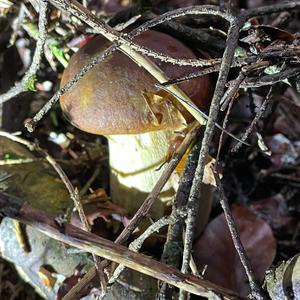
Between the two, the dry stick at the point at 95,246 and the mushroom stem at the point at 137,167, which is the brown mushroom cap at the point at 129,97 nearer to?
the mushroom stem at the point at 137,167

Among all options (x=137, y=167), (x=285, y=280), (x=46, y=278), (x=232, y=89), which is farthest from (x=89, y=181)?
(x=285, y=280)

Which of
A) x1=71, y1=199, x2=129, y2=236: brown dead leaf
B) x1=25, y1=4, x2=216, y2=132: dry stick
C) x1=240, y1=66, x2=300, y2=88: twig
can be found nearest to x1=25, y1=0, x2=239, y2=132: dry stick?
x1=25, y1=4, x2=216, y2=132: dry stick

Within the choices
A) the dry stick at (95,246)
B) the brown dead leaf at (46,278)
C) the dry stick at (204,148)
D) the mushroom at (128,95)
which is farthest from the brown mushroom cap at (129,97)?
the brown dead leaf at (46,278)

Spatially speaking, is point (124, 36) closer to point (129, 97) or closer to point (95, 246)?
point (129, 97)

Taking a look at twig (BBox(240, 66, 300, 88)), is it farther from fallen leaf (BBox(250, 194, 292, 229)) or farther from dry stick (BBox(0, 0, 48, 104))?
fallen leaf (BBox(250, 194, 292, 229))

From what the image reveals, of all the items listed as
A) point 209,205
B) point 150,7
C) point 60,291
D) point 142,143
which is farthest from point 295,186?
point 60,291

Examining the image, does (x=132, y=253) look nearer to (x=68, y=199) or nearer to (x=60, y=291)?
(x=60, y=291)
